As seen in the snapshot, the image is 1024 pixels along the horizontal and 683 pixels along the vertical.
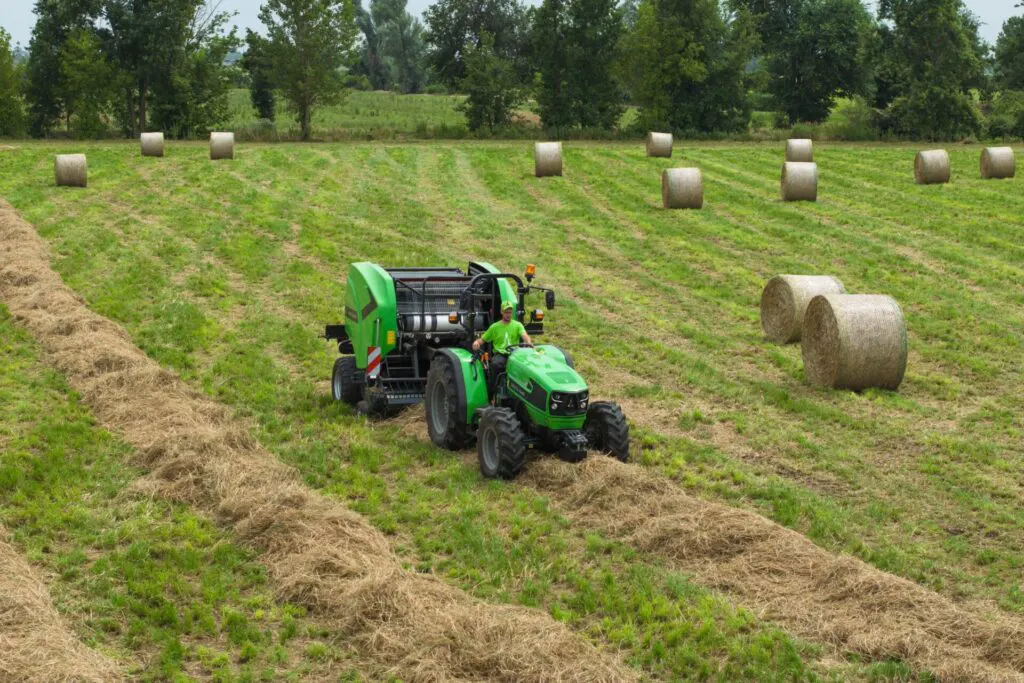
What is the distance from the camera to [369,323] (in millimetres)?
14047

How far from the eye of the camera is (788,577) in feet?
30.3

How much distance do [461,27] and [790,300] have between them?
61.3 metres

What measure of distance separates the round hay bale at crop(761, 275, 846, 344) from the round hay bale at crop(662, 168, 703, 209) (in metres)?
12.2

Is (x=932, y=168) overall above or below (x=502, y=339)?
above

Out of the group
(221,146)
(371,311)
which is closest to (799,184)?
(221,146)

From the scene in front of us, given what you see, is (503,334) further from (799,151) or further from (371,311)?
(799,151)

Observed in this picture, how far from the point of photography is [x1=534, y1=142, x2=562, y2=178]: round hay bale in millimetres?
36344

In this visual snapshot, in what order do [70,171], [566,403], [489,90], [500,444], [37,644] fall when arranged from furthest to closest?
[489,90]
[70,171]
[500,444]
[566,403]
[37,644]

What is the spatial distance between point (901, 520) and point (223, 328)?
11298 millimetres

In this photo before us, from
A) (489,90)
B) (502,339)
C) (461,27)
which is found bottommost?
(502,339)

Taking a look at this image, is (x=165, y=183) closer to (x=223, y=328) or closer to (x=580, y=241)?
(x=580, y=241)

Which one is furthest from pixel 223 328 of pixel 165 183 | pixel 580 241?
pixel 165 183

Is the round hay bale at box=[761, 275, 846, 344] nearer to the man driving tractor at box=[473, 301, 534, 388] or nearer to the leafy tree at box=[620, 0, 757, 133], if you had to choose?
the man driving tractor at box=[473, 301, 534, 388]

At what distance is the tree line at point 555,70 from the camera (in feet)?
170
